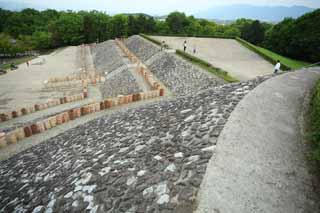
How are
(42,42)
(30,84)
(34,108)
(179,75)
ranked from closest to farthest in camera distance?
(34,108), (179,75), (30,84), (42,42)

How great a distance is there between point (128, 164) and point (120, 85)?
14.3 meters

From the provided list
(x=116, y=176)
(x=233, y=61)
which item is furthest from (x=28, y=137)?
(x=233, y=61)

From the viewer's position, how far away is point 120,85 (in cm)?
1886

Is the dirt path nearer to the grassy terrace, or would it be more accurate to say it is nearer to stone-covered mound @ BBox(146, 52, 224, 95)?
stone-covered mound @ BBox(146, 52, 224, 95)

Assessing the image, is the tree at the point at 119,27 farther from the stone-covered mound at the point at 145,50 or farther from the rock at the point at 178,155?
the rock at the point at 178,155

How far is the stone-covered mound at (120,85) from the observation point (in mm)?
17266

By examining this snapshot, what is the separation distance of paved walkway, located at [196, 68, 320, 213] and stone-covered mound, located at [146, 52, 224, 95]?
848cm

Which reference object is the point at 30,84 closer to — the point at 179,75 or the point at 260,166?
the point at 179,75

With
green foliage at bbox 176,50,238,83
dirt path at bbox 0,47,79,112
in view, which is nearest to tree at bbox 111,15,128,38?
dirt path at bbox 0,47,79,112

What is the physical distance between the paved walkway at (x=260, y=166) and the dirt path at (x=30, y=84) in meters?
17.1

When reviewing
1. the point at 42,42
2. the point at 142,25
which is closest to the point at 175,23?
the point at 142,25

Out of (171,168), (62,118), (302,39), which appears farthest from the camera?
(302,39)

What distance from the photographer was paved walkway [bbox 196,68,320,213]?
3.48 metres

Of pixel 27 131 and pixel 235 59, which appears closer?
pixel 27 131
